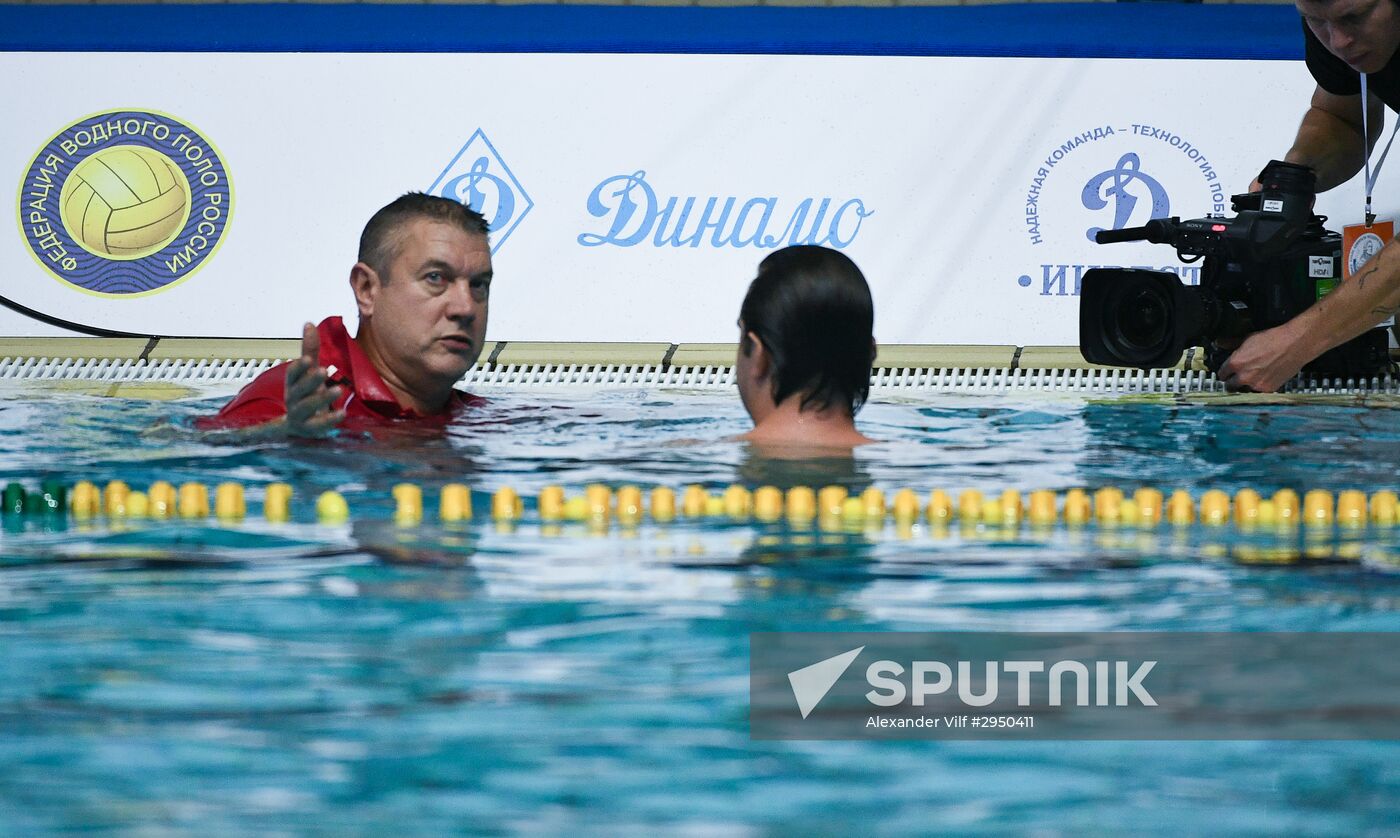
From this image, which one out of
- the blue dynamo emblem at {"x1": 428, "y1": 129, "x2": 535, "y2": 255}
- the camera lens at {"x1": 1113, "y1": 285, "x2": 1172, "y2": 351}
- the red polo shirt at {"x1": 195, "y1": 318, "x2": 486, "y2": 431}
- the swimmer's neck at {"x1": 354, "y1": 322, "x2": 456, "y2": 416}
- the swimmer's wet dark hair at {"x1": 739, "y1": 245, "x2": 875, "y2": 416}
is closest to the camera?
the swimmer's wet dark hair at {"x1": 739, "y1": 245, "x2": 875, "y2": 416}

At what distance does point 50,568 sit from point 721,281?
2.91 m

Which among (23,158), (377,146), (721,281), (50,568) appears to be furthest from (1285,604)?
(23,158)

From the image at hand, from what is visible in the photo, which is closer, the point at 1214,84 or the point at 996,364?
the point at 996,364

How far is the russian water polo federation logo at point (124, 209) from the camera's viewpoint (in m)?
4.93

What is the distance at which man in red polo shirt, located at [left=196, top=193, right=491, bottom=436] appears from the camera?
121 inches

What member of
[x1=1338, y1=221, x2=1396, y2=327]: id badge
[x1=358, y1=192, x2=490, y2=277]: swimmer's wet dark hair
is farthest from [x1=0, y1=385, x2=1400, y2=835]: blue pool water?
[x1=1338, y1=221, x2=1396, y2=327]: id badge

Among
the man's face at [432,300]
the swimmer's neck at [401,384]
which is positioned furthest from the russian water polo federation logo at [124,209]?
the man's face at [432,300]

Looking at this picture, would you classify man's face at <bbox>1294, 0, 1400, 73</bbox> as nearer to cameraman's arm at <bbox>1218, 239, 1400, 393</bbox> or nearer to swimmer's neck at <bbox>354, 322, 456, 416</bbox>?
cameraman's arm at <bbox>1218, 239, 1400, 393</bbox>

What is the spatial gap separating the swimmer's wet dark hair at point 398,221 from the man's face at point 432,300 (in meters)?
0.01

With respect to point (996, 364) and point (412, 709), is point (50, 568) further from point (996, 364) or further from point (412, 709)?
point (996, 364)

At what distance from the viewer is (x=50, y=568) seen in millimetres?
2232

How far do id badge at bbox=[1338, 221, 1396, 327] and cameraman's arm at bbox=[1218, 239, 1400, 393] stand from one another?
4.35 feet

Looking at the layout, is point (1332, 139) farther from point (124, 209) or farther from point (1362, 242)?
point (124, 209)

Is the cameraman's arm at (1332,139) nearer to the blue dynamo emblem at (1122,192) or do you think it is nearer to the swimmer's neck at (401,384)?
the blue dynamo emblem at (1122,192)
